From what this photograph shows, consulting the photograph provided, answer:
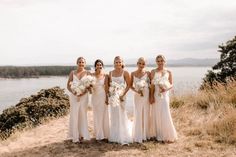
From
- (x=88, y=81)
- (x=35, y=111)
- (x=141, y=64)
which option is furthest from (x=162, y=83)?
(x=35, y=111)

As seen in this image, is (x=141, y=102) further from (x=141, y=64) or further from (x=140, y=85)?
(x=141, y=64)

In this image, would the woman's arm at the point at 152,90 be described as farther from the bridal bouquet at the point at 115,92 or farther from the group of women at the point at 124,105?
the bridal bouquet at the point at 115,92

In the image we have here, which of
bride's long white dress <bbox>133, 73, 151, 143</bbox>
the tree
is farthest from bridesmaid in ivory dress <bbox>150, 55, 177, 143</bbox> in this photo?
the tree

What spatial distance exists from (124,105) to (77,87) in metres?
1.25

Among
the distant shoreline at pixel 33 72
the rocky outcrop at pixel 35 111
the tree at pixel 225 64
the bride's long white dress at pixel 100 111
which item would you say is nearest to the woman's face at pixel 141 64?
the bride's long white dress at pixel 100 111

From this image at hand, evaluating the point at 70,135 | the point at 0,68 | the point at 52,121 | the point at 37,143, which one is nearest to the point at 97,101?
the point at 70,135

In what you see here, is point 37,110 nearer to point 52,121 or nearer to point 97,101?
point 52,121

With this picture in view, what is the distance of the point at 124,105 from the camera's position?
920 cm

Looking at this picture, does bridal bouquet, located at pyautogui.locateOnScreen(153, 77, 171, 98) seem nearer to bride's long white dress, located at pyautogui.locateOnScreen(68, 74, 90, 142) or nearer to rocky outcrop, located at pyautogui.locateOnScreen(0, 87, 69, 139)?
bride's long white dress, located at pyautogui.locateOnScreen(68, 74, 90, 142)

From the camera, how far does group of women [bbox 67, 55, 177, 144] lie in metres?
9.13

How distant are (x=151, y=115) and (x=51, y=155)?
2.66 m

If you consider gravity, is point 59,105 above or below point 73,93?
below

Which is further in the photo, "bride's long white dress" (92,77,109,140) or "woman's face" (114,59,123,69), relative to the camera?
"bride's long white dress" (92,77,109,140)

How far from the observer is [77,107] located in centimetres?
930
